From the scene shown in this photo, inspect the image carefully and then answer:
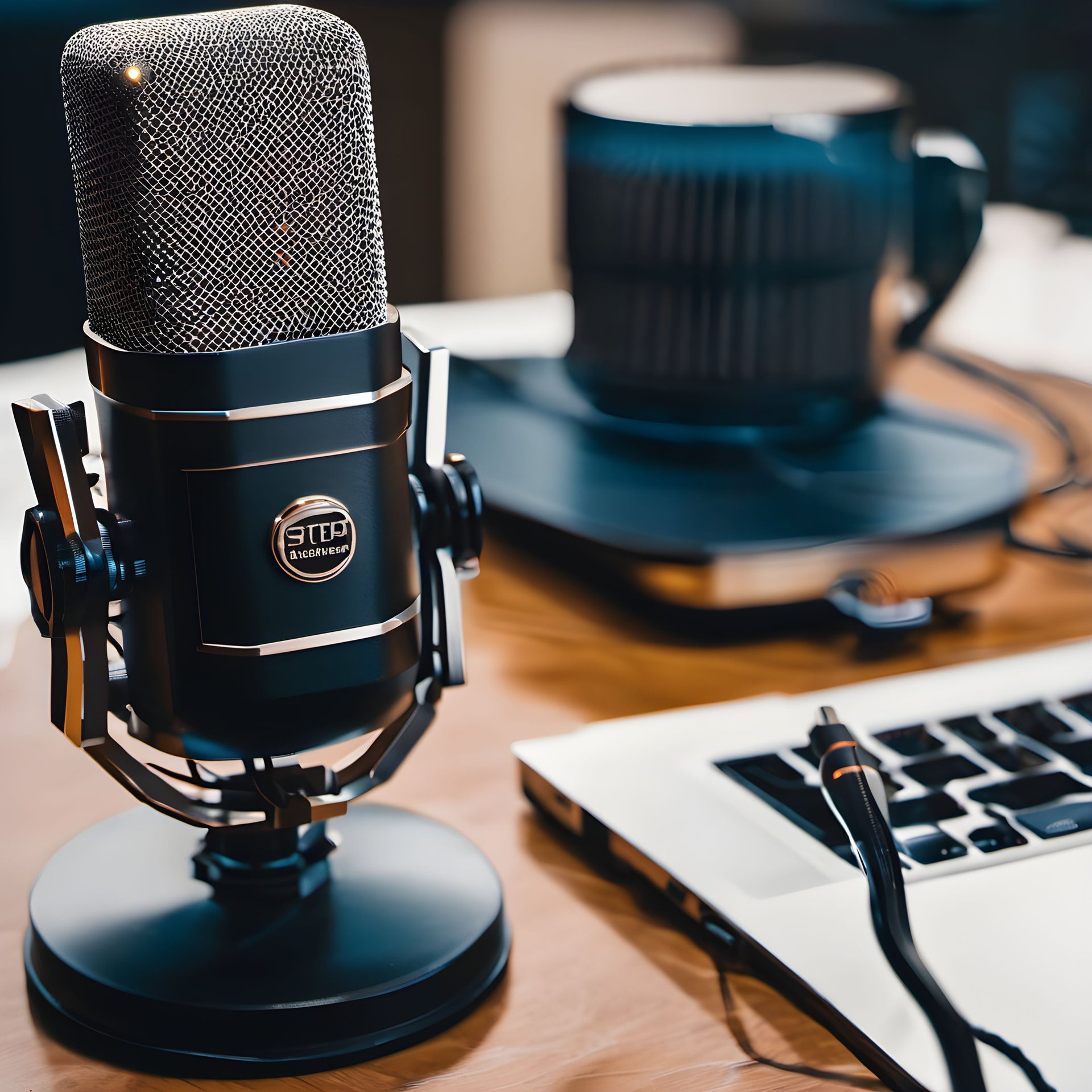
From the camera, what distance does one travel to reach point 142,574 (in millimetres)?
360

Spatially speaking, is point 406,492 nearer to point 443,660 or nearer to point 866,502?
point 443,660

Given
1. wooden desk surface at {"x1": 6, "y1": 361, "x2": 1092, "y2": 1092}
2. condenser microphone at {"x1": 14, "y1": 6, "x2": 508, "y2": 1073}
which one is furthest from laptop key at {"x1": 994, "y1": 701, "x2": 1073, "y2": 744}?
condenser microphone at {"x1": 14, "y1": 6, "x2": 508, "y2": 1073}

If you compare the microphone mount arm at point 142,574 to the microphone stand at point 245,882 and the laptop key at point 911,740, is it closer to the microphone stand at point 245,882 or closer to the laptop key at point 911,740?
the microphone stand at point 245,882

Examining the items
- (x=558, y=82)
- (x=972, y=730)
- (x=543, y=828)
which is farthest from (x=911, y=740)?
(x=558, y=82)

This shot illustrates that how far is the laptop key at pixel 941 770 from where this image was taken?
0.46 meters

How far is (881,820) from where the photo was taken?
1.33ft

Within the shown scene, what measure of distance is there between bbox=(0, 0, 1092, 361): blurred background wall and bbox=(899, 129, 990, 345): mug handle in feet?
2.22

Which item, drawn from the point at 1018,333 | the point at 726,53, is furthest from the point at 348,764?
the point at 726,53

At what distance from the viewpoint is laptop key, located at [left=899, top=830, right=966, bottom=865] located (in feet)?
1.39

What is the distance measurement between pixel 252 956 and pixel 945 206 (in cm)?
53

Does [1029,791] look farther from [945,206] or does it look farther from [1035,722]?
[945,206]

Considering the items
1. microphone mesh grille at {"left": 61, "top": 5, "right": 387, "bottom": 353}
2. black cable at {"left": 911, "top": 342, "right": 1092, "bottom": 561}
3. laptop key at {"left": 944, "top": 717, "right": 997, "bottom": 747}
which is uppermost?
microphone mesh grille at {"left": 61, "top": 5, "right": 387, "bottom": 353}

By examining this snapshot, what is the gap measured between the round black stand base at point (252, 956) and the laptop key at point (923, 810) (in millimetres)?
129

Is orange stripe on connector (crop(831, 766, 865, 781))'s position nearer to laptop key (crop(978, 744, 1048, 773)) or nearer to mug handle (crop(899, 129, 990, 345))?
laptop key (crop(978, 744, 1048, 773))
